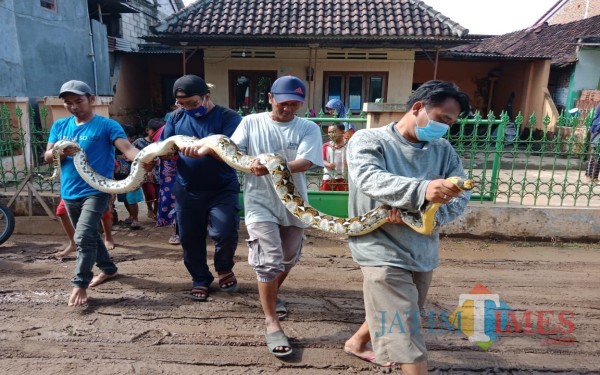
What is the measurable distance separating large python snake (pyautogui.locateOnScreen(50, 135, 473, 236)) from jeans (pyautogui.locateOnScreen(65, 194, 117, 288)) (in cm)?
17

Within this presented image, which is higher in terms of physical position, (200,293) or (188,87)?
(188,87)

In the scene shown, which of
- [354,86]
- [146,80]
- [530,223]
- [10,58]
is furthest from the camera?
[146,80]

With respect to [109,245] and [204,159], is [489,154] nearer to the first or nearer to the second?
[204,159]

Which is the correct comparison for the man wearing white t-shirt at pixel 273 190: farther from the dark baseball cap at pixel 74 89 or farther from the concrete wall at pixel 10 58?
the concrete wall at pixel 10 58

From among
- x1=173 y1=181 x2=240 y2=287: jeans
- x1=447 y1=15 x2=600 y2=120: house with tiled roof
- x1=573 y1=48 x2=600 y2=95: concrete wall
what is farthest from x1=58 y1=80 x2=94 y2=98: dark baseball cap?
x1=573 y1=48 x2=600 y2=95: concrete wall

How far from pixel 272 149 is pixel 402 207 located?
1406 millimetres

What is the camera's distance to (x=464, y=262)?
4.91m

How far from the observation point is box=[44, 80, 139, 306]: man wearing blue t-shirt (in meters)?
3.61

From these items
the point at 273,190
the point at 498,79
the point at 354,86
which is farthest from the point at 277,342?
the point at 498,79

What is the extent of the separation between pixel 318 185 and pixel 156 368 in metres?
3.75

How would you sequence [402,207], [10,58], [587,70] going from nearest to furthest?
1. [402,207]
2. [10,58]
3. [587,70]

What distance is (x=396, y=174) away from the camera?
2.18 metres

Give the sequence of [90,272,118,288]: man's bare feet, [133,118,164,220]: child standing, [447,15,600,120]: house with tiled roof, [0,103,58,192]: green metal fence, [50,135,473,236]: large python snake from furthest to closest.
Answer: [447,15,600,120]: house with tiled roof, [133,118,164,220]: child standing, [0,103,58,192]: green metal fence, [90,272,118,288]: man's bare feet, [50,135,473,236]: large python snake

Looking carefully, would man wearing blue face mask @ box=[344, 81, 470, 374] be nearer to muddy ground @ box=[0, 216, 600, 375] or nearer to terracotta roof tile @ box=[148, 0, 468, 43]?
muddy ground @ box=[0, 216, 600, 375]
